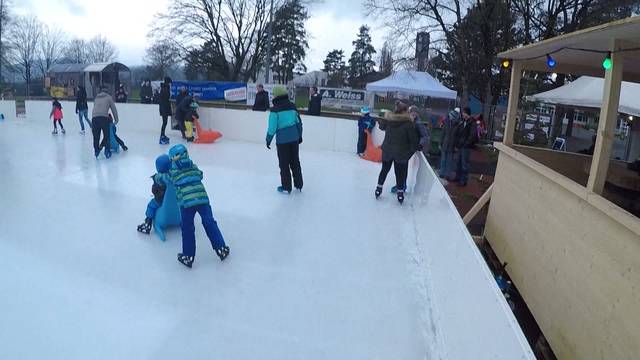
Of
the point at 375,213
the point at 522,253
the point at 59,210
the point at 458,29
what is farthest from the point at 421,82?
the point at 59,210

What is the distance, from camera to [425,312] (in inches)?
114

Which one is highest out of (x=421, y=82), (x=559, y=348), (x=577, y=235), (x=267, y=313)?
(x=421, y=82)

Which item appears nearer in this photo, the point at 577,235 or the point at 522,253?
the point at 577,235

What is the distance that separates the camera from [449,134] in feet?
26.4

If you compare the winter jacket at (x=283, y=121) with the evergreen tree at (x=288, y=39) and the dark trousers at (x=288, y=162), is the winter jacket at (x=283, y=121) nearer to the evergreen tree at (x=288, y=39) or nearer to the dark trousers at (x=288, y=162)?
the dark trousers at (x=288, y=162)

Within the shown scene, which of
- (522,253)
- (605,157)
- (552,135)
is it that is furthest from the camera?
(552,135)

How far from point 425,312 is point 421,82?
12289 millimetres

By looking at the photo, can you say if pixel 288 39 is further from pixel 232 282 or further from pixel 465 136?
pixel 232 282

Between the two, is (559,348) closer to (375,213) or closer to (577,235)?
(577,235)

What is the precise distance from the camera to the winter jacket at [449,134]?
7945 mm

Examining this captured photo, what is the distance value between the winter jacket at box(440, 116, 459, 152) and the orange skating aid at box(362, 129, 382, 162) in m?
1.32

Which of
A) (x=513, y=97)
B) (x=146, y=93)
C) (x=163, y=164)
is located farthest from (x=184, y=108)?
(x=146, y=93)

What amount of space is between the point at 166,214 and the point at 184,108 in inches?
270

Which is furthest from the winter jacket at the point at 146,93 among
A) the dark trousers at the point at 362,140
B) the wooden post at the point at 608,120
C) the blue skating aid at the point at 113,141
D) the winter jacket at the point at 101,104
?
the wooden post at the point at 608,120
